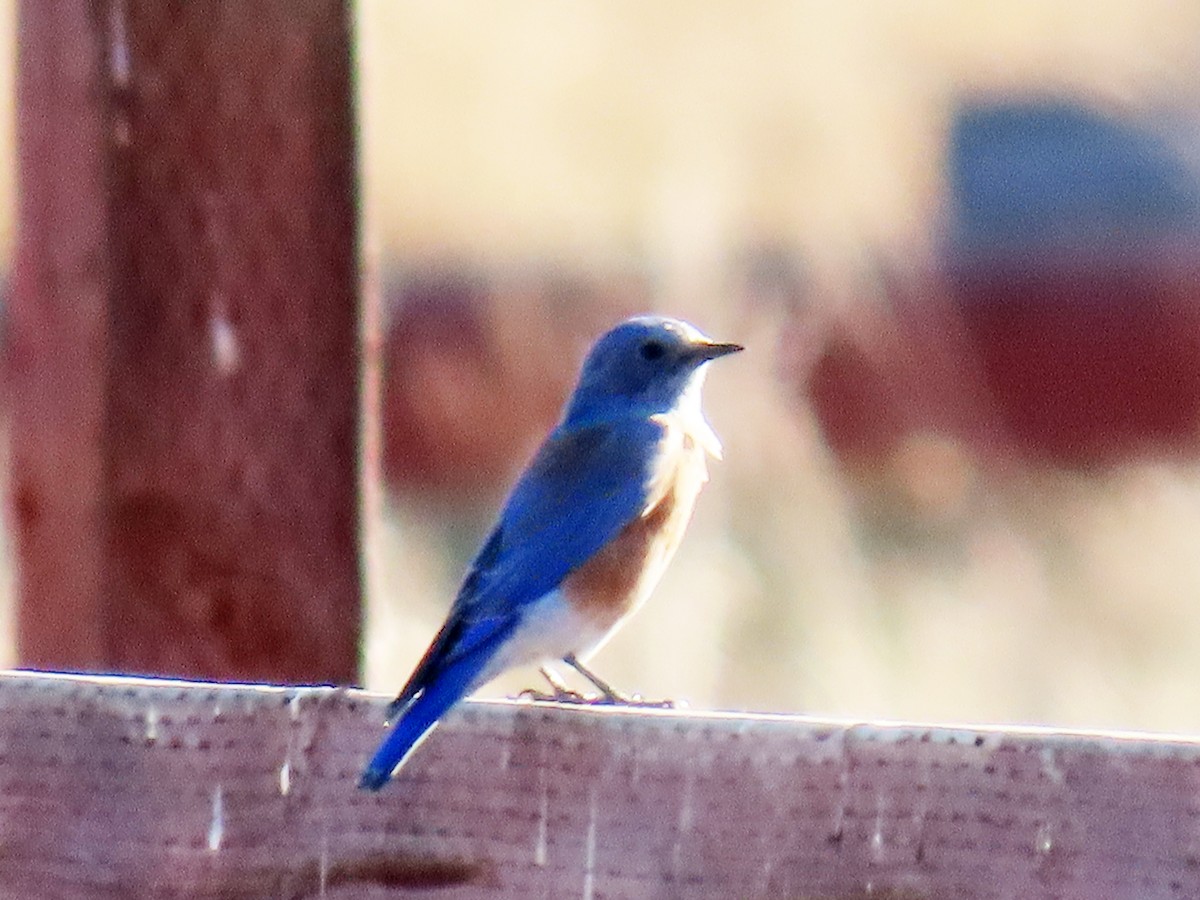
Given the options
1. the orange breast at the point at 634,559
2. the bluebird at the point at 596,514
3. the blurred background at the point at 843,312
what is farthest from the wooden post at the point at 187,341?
the blurred background at the point at 843,312

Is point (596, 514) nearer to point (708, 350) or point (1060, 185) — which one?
point (708, 350)

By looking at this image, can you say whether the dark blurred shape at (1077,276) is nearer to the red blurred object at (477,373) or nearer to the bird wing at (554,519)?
the red blurred object at (477,373)

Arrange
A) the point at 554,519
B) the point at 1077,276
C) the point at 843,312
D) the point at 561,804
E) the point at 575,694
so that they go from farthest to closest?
the point at 1077,276
the point at 843,312
the point at 554,519
the point at 575,694
the point at 561,804

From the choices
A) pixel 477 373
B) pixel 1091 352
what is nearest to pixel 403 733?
pixel 477 373

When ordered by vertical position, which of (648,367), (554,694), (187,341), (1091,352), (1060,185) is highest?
(1060,185)

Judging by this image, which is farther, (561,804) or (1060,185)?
(1060,185)

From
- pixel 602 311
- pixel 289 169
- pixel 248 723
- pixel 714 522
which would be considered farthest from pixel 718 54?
pixel 248 723
